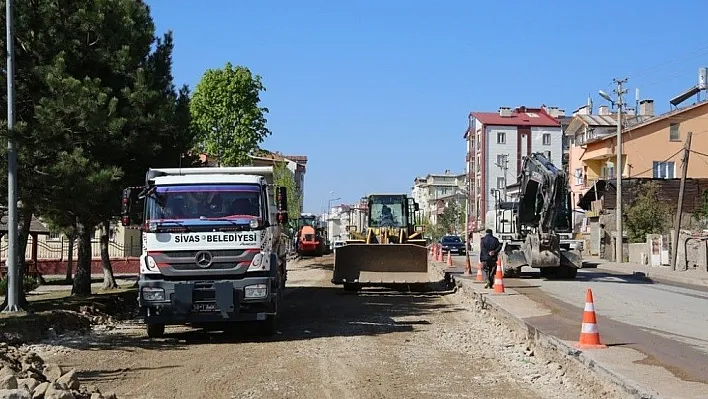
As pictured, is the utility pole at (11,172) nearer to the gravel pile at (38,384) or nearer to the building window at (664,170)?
the gravel pile at (38,384)

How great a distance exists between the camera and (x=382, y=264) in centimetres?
2469

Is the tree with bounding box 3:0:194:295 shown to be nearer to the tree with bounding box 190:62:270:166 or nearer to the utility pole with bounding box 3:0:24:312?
the utility pole with bounding box 3:0:24:312

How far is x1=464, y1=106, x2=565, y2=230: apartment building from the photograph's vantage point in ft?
313

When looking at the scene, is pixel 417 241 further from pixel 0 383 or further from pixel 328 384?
pixel 0 383

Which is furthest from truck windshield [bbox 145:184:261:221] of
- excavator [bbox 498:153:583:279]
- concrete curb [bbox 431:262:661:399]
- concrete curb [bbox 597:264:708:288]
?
concrete curb [bbox 597:264:708:288]

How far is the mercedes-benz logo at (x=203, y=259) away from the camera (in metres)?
13.7

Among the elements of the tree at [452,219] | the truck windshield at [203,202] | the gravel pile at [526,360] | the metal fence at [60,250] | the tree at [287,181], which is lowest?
the gravel pile at [526,360]

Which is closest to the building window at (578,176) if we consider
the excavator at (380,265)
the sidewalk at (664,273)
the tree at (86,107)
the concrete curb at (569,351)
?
the sidewalk at (664,273)

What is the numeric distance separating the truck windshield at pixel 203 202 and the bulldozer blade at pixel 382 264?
1049 cm

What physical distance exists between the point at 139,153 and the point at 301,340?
705 centimetres

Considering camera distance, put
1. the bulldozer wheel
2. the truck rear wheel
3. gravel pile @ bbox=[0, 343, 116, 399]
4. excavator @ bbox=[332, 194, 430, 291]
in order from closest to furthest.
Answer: gravel pile @ bbox=[0, 343, 116, 399], the truck rear wheel, excavator @ bbox=[332, 194, 430, 291], the bulldozer wheel

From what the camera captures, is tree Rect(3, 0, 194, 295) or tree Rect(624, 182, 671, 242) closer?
tree Rect(3, 0, 194, 295)

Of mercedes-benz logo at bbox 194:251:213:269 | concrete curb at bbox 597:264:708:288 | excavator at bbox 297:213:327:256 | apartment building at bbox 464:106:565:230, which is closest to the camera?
mercedes-benz logo at bbox 194:251:213:269

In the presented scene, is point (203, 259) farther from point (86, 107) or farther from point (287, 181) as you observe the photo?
point (287, 181)
